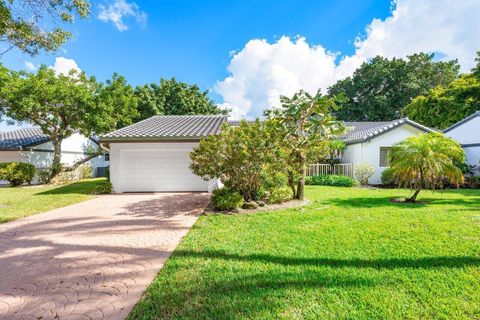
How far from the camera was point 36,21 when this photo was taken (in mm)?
6652

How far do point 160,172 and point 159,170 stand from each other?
118 millimetres

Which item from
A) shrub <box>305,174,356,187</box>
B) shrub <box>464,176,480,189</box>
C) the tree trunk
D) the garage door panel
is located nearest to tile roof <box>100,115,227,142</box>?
the garage door panel

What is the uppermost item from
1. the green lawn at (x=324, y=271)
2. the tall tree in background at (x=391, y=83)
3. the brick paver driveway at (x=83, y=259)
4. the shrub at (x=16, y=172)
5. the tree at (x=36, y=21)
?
the tall tree in background at (x=391, y=83)

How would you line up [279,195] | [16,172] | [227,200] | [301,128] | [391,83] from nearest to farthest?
1. [227,200]
2. [279,195]
3. [301,128]
4. [16,172]
5. [391,83]

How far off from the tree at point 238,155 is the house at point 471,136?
15919 mm

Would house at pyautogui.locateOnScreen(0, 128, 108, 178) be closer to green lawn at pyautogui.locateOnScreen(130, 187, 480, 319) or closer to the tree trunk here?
the tree trunk

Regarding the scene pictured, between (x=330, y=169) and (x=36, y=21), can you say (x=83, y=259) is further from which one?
(x=330, y=169)

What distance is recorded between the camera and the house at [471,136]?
1483cm

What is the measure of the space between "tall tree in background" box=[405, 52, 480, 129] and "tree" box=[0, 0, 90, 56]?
27.4 m

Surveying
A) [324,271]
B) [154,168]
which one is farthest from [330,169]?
[324,271]

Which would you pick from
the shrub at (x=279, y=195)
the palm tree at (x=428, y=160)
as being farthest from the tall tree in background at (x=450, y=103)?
the shrub at (x=279, y=195)

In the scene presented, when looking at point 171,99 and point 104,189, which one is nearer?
point 104,189

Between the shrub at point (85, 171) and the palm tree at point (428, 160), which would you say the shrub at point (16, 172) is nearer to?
the shrub at point (85, 171)

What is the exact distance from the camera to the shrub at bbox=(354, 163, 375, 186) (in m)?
14.5
